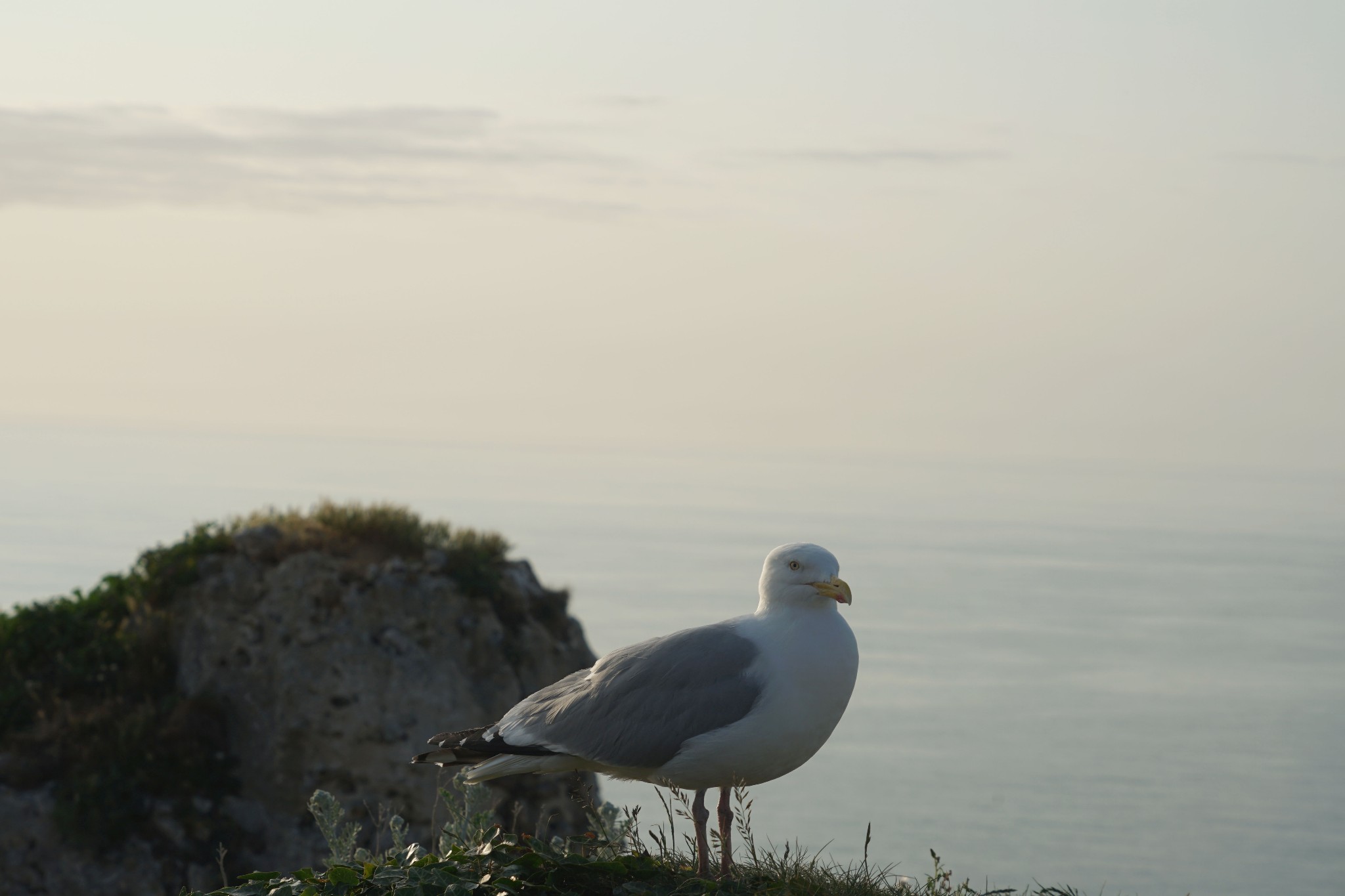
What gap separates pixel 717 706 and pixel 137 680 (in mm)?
10824

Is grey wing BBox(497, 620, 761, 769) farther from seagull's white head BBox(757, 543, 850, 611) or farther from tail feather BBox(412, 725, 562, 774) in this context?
seagull's white head BBox(757, 543, 850, 611)

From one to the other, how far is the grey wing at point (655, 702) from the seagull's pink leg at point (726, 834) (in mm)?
388

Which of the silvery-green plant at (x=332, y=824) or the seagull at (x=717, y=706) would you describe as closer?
the seagull at (x=717, y=706)

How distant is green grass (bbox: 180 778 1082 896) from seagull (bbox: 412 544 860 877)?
28 cm

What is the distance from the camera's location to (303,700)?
51.2 ft

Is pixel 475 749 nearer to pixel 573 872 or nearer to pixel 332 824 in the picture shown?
pixel 332 824


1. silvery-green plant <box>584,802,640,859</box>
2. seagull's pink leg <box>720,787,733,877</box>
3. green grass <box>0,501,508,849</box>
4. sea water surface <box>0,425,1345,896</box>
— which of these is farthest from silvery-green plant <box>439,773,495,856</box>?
sea water surface <box>0,425,1345,896</box>

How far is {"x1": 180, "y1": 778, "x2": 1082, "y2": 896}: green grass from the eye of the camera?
617 cm

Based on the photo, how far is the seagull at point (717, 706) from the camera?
23.5ft

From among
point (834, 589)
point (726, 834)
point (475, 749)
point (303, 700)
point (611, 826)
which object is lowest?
point (303, 700)

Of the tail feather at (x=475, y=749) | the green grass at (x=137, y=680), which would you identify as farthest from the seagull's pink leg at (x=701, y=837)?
the green grass at (x=137, y=680)

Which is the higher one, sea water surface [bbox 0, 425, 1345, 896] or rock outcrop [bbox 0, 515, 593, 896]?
rock outcrop [bbox 0, 515, 593, 896]

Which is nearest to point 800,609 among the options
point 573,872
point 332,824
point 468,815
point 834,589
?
point 834,589

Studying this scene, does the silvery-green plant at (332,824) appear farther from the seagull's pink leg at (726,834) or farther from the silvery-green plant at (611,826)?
the seagull's pink leg at (726,834)
